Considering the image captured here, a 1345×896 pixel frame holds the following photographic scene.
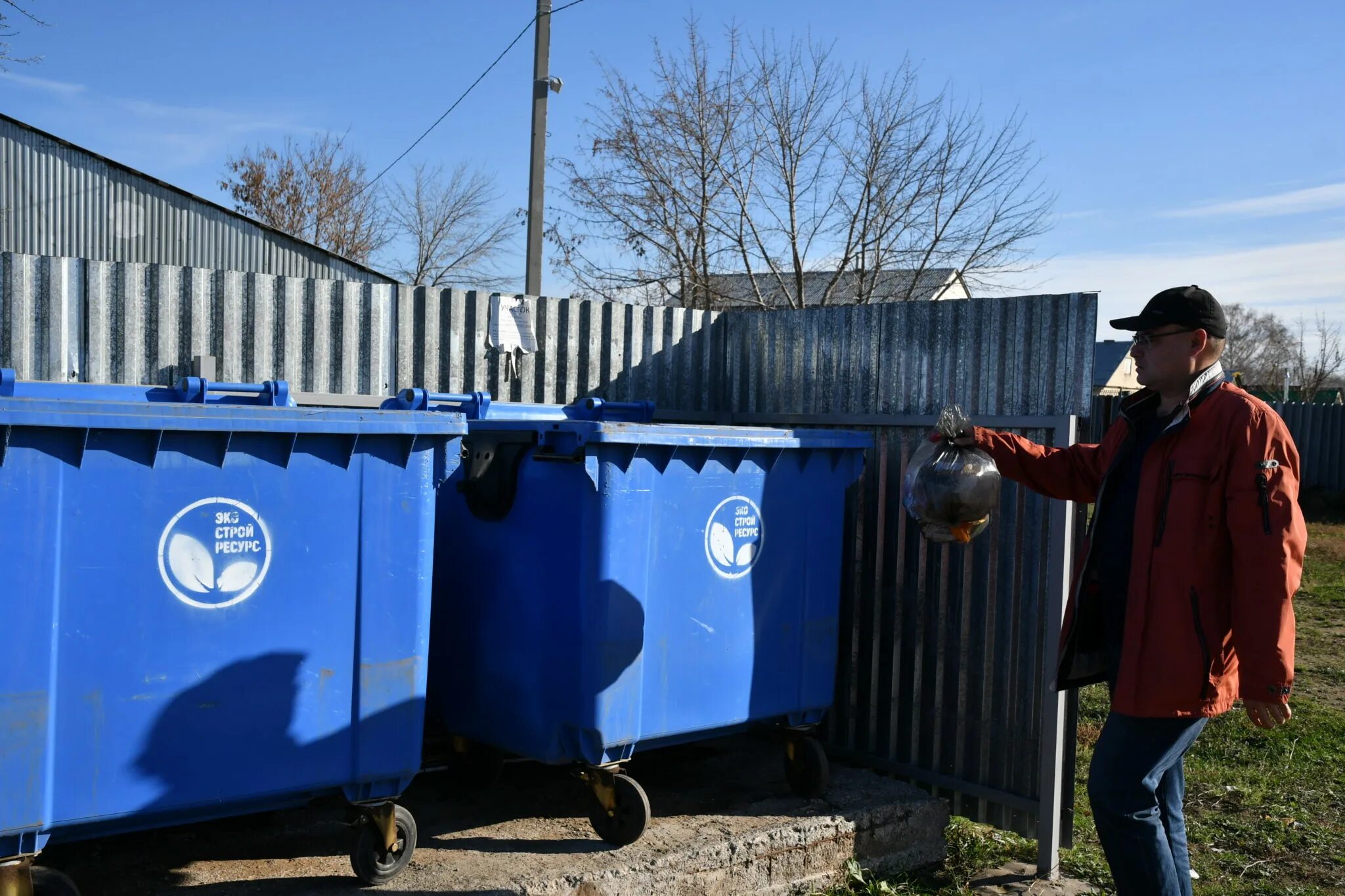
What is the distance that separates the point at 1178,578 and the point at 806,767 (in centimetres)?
199

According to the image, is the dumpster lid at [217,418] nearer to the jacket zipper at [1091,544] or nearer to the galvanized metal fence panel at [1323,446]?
the jacket zipper at [1091,544]

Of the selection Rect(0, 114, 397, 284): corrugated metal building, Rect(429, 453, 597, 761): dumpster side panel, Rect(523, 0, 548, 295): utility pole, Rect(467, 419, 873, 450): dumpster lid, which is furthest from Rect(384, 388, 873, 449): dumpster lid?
Rect(0, 114, 397, 284): corrugated metal building

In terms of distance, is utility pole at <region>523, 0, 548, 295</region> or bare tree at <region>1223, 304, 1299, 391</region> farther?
bare tree at <region>1223, 304, 1299, 391</region>

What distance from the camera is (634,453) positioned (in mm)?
4016

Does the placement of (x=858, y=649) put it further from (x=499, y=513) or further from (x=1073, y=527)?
(x=499, y=513)

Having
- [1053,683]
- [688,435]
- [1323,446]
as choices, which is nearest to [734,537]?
[688,435]

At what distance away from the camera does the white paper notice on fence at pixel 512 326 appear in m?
5.41

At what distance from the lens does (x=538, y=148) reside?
11883 mm

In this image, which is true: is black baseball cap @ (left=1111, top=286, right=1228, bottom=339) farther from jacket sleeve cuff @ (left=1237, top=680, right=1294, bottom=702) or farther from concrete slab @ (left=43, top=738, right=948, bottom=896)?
concrete slab @ (left=43, top=738, right=948, bottom=896)

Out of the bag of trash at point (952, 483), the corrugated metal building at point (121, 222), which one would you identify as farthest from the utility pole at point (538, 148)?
the bag of trash at point (952, 483)

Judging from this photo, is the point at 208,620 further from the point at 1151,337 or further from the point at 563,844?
the point at 1151,337

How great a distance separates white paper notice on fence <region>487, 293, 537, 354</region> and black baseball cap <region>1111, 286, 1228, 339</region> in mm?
2988

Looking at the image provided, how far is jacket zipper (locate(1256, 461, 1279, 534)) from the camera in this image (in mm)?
2961

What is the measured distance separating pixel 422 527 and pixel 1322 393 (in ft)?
143
